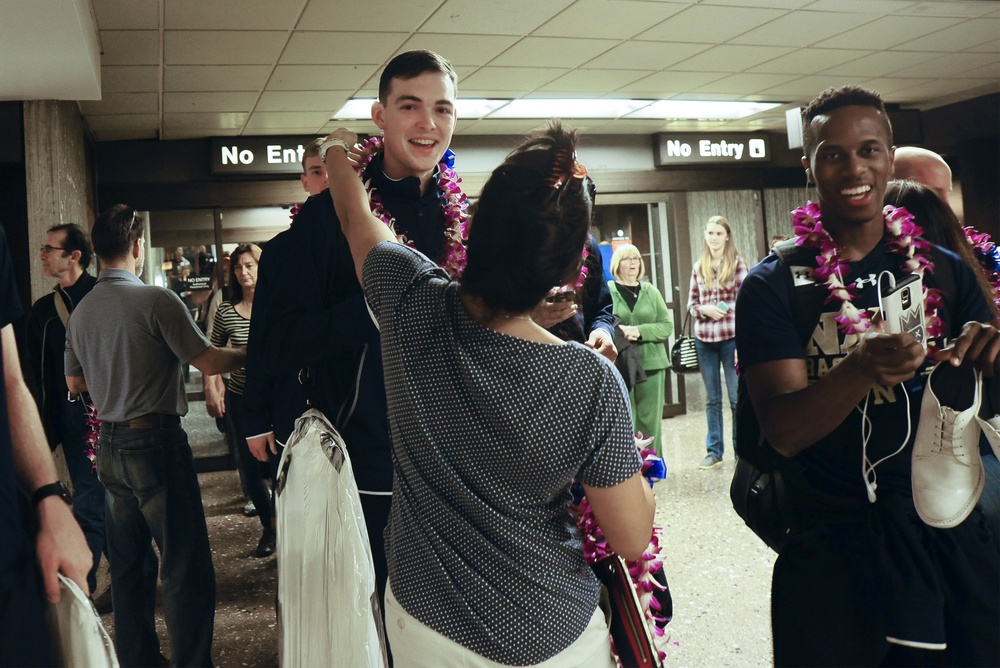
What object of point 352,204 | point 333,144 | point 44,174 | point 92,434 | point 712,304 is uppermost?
point 44,174

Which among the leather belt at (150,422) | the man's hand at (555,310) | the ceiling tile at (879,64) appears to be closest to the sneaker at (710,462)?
the ceiling tile at (879,64)

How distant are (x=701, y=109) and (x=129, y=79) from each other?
514 cm

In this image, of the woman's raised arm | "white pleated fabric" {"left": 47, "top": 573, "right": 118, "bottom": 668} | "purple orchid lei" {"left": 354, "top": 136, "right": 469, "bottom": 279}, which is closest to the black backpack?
"purple orchid lei" {"left": 354, "top": 136, "right": 469, "bottom": 279}

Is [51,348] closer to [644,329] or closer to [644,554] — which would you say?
[644,554]

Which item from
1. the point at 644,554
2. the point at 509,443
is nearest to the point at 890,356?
the point at 644,554

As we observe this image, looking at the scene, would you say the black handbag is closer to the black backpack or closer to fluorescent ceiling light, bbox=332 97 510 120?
fluorescent ceiling light, bbox=332 97 510 120

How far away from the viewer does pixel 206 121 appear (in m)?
7.26

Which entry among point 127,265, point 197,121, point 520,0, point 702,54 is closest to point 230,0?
point 520,0

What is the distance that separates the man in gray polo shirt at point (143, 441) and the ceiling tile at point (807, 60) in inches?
209

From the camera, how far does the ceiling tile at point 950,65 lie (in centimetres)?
719

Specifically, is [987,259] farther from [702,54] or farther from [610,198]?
[610,198]

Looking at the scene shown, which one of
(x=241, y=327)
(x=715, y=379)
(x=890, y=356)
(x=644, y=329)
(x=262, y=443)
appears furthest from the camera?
(x=715, y=379)

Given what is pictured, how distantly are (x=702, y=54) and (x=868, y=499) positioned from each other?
536cm

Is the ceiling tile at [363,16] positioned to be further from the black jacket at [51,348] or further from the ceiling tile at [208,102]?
the black jacket at [51,348]
